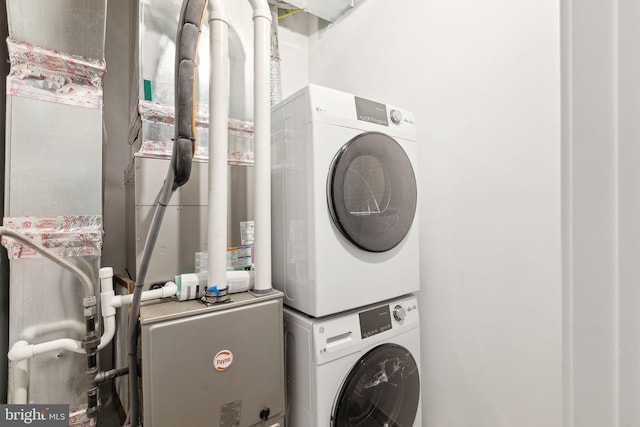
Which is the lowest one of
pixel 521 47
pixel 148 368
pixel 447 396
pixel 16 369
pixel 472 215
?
pixel 447 396

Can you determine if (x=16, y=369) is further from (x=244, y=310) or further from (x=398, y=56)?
(x=398, y=56)

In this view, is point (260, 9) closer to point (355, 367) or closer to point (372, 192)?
point (372, 192)

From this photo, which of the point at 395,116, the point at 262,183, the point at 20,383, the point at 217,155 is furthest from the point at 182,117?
the point at 20,383

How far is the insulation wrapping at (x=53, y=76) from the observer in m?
1.11

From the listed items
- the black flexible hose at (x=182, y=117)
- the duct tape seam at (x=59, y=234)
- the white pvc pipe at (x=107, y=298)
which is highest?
the black flexible hose at (x=182, y=117)

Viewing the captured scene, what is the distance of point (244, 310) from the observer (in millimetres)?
1055

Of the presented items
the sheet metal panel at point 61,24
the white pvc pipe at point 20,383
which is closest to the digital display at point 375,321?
the white pvc pipe at point 20,383

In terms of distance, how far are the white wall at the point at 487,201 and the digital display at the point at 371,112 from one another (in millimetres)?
386

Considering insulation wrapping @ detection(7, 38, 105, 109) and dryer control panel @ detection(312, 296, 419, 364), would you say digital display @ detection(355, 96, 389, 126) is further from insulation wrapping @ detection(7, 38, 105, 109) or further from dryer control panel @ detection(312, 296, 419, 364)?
insulation wrapping @ detection(7, 38, 105, 109)

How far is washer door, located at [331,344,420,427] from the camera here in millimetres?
1140

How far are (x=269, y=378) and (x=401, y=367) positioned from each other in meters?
0.61

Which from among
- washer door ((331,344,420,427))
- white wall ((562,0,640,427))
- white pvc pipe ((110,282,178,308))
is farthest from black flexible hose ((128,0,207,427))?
white wall ((562,0,640,427))

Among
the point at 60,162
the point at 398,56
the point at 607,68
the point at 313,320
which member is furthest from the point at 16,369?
the point at 398,56

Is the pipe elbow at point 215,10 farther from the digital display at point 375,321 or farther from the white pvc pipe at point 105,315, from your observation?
the digital display at point 375,321
